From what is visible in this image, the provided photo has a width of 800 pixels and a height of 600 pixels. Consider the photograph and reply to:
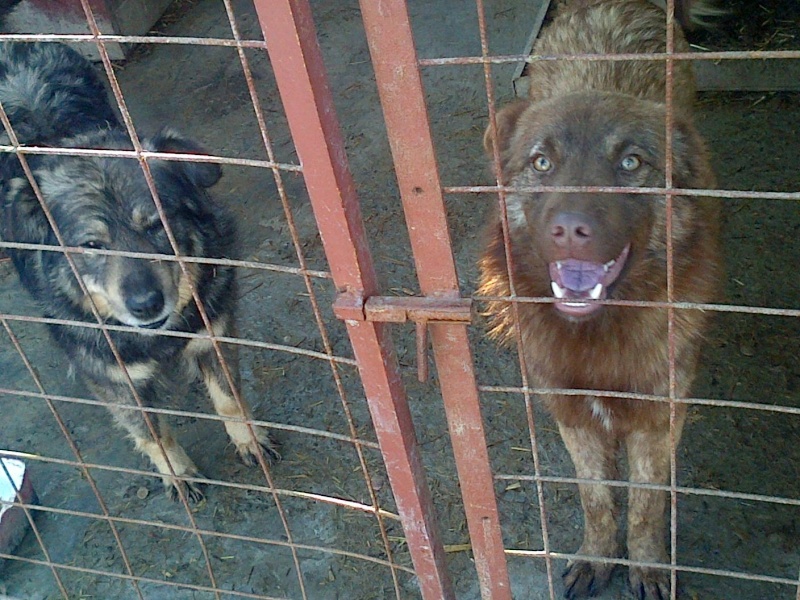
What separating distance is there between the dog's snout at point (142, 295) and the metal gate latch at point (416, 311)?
4.01 feet

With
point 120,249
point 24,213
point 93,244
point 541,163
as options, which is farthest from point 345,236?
point 24,213

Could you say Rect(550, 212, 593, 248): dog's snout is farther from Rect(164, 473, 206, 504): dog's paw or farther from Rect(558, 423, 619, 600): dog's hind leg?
Rect(164, 473, 206, 504): dog's paw

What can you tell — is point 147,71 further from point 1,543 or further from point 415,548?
point 415,548

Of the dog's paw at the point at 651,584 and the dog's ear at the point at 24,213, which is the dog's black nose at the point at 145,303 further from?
the dog's paw at the point at 651,584

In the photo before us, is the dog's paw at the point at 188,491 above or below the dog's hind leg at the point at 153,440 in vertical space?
below

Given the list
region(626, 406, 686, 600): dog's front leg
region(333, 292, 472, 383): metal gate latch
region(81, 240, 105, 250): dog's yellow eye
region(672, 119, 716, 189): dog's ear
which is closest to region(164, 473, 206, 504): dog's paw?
region(81, 240, 105, 250): dog's yellow eye

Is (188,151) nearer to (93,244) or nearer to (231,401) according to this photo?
(93,244)

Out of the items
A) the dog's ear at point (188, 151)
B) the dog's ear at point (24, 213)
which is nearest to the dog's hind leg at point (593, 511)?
the dog's ear at point (188, 151)

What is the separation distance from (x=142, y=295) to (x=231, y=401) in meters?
0.77

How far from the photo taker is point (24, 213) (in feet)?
10.1

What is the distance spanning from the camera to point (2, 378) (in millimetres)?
4117

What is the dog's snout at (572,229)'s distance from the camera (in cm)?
194

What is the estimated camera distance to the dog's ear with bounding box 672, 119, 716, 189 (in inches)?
96.9

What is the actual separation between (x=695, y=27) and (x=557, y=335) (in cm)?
348
